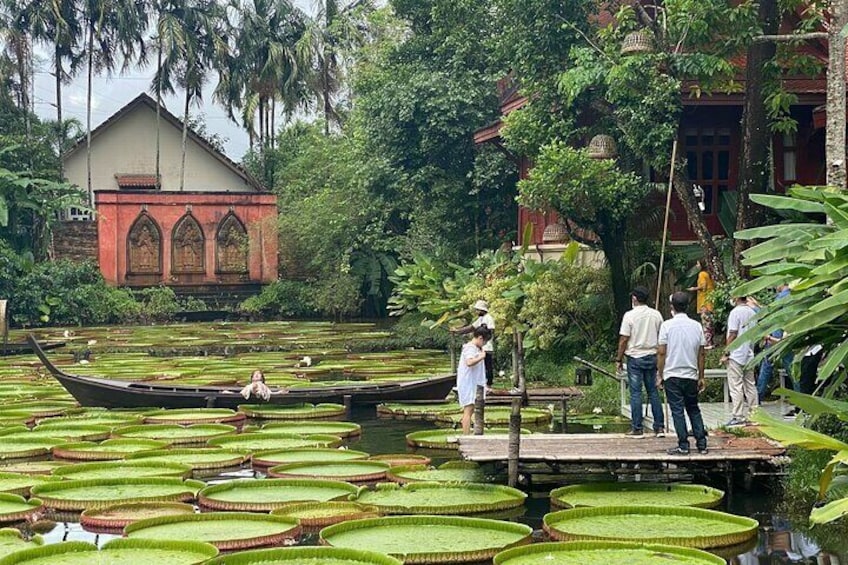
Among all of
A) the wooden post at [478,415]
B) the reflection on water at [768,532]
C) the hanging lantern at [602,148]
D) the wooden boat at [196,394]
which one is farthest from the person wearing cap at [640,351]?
the hanging lantern at [602,148]

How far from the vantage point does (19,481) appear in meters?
12.6

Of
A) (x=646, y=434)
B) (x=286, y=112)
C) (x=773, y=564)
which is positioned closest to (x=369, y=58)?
(x=286, y=112)

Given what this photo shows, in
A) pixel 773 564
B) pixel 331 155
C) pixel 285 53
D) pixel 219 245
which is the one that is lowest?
pixel 773 564

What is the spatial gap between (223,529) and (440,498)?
2.17 m

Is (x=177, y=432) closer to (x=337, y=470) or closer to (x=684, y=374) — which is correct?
(x=337, y=470)

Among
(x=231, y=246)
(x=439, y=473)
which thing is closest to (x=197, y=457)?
(x=439, y=473)

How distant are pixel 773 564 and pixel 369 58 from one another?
30521mm

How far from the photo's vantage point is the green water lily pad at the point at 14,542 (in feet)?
31.7

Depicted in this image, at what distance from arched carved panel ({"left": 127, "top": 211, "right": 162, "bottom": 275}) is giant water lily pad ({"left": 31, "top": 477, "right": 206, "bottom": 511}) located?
115ft

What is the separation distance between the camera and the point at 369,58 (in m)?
38.2

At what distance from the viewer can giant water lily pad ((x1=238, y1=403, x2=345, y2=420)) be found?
18156 millimetres

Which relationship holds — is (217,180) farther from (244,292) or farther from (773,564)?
(773,564)

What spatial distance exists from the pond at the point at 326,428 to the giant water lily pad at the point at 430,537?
478 millimetres

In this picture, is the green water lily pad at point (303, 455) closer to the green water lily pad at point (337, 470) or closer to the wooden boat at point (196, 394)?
the green water lily pad at point (337, 470)
